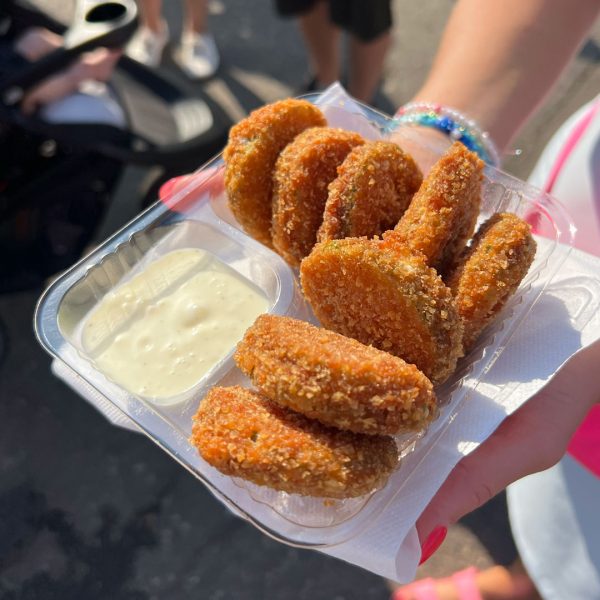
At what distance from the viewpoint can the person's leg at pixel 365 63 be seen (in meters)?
3.74

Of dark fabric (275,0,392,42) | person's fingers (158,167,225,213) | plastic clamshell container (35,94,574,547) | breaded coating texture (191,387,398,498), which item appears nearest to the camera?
breaded coating texture (191,387,398,498)

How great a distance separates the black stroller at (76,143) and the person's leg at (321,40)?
3.21ft

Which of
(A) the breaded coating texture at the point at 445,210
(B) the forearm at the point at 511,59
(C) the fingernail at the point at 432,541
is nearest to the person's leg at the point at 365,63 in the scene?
(B) the forearm at the point at 511,59

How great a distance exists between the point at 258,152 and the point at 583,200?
104 centimetres

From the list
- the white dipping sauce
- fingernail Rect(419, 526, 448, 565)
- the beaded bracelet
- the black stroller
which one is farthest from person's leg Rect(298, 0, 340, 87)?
fingernail Rect(419, 526, 448, 565)

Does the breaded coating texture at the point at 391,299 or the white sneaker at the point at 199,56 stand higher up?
the breaded coating texture at the point at 391,299

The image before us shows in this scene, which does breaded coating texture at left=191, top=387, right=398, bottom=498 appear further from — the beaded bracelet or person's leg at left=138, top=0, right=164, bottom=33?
person's leg at left=138, top=0, right=164, bottom=33

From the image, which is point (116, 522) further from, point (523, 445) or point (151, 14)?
point (151, 14)

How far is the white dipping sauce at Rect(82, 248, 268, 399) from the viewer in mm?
1732

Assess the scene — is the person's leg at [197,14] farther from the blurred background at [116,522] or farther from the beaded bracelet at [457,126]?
the beaded bracelet at [457,126]

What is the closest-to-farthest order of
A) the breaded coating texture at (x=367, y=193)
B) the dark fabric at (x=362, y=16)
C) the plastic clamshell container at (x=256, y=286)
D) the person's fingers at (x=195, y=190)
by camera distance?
the plastic clamshell container at (x=256, y=286)
the breaded coating texture at (x=367, y=193)
the person's fingers at (x=195, y=190)
the dark fabric at (x=362, y=16)

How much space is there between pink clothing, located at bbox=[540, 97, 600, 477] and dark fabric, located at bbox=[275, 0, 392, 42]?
163cm

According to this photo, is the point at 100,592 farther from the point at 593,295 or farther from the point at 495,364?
the point at 593,295

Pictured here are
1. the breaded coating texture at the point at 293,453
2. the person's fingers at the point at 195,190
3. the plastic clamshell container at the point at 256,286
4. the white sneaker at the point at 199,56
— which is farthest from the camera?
the white sneaker at the point at 199,56
